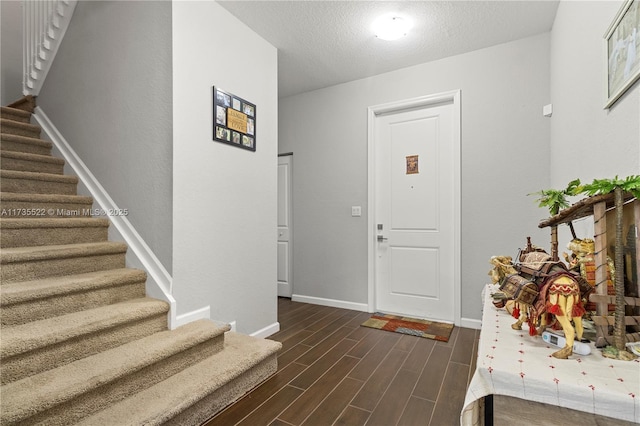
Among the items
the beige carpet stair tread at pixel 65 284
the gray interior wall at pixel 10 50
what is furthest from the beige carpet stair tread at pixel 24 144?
the gray interior wall at pixel 10 50

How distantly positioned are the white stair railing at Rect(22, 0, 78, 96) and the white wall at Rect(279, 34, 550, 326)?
2.36 m

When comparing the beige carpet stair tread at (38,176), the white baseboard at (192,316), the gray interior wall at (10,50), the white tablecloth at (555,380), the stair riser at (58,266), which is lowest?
the white baseboard at (192,316)

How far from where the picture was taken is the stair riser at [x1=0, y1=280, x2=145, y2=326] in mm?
1601

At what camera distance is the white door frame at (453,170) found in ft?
10.2

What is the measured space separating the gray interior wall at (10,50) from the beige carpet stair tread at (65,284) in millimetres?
3632

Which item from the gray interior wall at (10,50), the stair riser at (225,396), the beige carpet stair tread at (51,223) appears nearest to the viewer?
the stair riser at (225,396)

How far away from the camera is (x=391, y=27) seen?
2.60 metres

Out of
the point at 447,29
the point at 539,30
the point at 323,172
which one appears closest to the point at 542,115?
the point at 539,30

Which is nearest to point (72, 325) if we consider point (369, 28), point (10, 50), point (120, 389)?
point (120, 389)

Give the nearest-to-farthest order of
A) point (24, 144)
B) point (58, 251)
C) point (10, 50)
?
point (58, 251)
point (24, 144)
point (10, 50)

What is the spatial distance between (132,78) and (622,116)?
2851 millimetres

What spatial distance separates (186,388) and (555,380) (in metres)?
1.58

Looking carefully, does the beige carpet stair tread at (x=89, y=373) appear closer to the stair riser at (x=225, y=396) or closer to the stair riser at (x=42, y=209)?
the stair riser at (x=225, y=396)

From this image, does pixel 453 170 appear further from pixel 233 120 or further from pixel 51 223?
pixel 51 223
